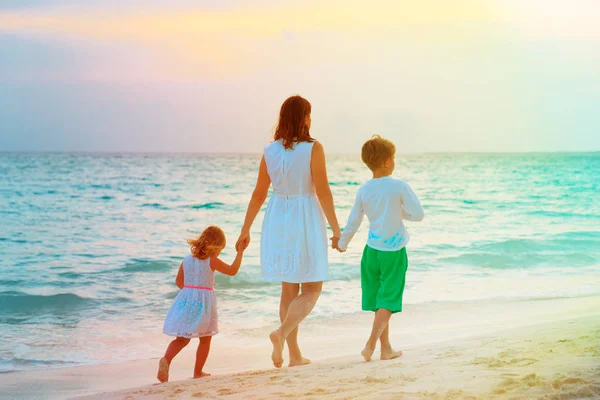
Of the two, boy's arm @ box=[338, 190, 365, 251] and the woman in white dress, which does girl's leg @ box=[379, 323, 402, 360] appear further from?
boy's arm @ box=[338, 190, 365, 251]

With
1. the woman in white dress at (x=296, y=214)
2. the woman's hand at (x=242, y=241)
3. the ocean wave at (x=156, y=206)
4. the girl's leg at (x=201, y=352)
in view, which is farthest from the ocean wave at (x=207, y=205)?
the woman in white dress at (x=296, y=214)

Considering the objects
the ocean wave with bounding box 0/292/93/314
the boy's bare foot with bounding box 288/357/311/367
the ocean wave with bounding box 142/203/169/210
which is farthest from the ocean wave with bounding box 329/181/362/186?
the boy's bare foot with bounding box 288/357/311/367

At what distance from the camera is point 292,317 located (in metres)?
4.64

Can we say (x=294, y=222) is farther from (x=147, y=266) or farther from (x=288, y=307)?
(x=147, y=266)

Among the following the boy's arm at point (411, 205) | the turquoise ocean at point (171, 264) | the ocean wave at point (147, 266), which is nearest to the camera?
the boy's arm at point (411, 205)

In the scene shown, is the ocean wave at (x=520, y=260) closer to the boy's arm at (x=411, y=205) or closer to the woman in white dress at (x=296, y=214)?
the boy's arm at (x=411, y=205)

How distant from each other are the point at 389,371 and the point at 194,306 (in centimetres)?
149

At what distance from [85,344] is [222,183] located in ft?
97.5

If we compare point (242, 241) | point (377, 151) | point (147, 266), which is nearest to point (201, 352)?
point (242, 241)

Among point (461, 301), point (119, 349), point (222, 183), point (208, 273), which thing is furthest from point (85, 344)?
point (222, 183)

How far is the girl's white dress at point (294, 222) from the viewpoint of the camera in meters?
4.59

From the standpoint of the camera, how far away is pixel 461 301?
8539 mm

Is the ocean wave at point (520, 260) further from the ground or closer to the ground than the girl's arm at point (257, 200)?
closer to the ground

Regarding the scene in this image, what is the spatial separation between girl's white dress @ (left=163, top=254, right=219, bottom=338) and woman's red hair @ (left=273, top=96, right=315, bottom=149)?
1059 millimetres
